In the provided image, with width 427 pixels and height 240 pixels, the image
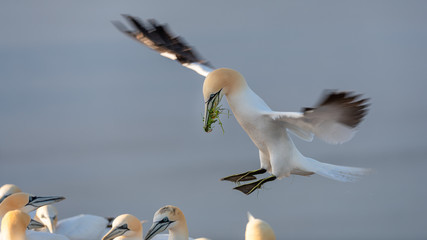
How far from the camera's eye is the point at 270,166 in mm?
5852

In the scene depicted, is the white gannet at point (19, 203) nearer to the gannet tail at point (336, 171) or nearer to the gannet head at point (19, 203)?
the gannet head at point (19, 203)

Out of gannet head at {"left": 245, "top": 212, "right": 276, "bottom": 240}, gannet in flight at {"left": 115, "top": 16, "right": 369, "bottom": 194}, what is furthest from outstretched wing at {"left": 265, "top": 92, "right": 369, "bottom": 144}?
gannet head at {"left": 245, "top": 212, "right": 276, "bottom": 240}

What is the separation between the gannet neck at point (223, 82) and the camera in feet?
17.9

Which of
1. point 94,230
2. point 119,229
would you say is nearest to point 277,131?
point 119,229

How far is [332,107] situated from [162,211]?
1.72 meters

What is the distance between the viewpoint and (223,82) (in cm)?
550

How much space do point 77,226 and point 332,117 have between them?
134 inches

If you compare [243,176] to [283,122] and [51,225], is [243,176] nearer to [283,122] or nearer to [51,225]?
[283,122]

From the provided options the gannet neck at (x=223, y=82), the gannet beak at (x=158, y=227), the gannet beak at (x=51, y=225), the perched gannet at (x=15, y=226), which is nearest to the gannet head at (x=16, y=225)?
the perched gannet at (x=15, y=226)

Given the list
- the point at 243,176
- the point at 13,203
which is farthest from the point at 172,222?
the point at 13,203

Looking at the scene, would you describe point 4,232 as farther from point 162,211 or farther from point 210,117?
point 210,117

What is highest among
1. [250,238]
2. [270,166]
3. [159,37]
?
[159,37]

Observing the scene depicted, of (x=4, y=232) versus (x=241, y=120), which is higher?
(x=241, y=120)

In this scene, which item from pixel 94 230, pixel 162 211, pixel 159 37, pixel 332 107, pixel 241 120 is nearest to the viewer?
pixel 332 107
